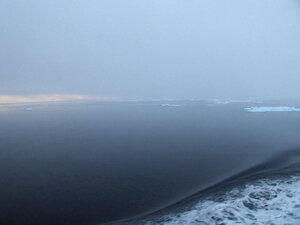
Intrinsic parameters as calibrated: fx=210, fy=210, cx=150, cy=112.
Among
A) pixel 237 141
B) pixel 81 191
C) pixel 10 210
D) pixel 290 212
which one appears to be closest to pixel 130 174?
pixel 81 191

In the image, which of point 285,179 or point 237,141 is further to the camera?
point 237,141

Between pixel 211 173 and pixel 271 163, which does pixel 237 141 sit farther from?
pixel 211 173

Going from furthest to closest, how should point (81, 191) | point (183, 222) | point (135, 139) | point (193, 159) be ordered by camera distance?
point (135, 139) < point (193, 159) < point (81, 191) < point (183, 222)

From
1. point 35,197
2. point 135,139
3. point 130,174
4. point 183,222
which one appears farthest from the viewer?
point 135,139

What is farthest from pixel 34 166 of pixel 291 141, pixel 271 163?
pixel 291 141

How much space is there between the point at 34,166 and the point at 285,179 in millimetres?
11498

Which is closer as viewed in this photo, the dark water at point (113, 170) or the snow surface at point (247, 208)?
the snow surface at point (247, 208)

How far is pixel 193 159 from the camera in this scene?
38.3ft

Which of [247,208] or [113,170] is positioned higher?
[247,208]

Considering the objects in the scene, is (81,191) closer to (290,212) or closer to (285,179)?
(290,212)

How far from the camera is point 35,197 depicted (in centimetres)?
750

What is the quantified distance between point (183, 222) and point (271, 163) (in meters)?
7.21

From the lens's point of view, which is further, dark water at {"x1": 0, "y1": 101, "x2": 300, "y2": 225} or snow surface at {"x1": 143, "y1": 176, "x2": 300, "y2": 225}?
dark water at {"x1": 0, "y1": 101, "x2": 300, "y2": 225}

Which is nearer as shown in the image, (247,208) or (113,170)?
(247,208)
